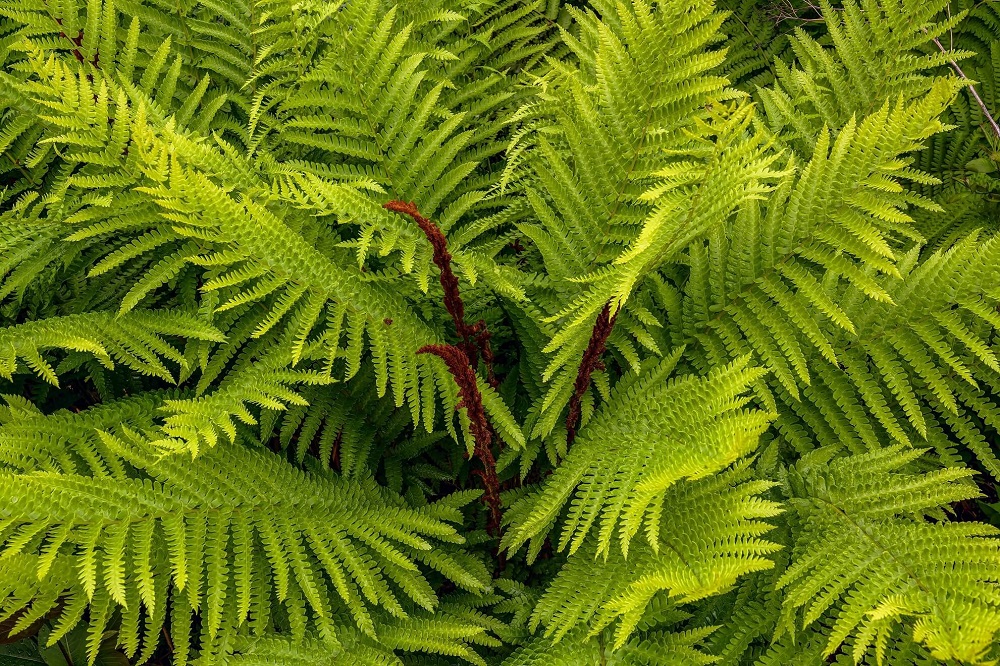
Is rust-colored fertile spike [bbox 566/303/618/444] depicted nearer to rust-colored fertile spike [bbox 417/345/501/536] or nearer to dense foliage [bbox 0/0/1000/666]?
dense foliage [bbox 0/0/1000/666]

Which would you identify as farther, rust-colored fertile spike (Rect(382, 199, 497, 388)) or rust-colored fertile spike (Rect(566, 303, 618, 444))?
rust-colored fertile spike (Rect(566, 303, 618, 444))

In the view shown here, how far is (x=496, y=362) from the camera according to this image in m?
1.97

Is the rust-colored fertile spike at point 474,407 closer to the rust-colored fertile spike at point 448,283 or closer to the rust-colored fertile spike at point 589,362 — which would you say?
the rust-colored fertile spike at point 448,283

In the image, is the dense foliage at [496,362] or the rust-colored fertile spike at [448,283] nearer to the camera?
the rust-colored fertile spike at [448,283]

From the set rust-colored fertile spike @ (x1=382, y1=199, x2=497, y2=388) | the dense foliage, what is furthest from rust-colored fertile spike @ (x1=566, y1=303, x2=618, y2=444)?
rust-colored fertile spike @ (x1=382, y1=199, x2=497, y2=388)

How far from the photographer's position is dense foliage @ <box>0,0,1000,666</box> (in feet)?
4.42

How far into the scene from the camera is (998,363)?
1571 millimetres

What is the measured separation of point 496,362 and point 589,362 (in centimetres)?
50

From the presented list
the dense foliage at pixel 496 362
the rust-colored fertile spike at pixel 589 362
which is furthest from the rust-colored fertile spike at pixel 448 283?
the rust-colored fertile spike at pixel 589 362

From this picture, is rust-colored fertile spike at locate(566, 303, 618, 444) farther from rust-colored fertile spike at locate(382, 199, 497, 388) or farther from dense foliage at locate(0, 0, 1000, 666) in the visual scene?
rust-colored fertile spike at locate(382, 199, 497, 388)

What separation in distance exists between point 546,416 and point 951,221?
48.9 inches

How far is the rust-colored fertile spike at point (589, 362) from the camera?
4.72ft

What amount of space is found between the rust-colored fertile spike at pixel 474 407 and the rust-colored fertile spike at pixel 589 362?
21cm

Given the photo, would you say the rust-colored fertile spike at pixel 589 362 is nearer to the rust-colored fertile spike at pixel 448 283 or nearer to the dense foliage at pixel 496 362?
the dense foliage at pixel 496 362
